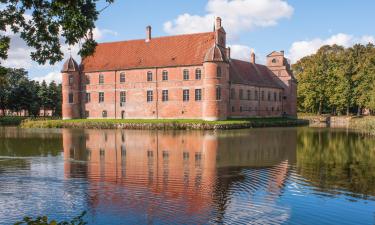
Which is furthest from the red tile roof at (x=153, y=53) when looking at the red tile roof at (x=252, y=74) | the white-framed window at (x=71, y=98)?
the red tile roof at (x=252, y=74)

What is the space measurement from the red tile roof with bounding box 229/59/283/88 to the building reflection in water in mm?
32446

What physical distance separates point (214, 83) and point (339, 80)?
2845 cm

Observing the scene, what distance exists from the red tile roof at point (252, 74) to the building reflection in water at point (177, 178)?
3245 centimetres

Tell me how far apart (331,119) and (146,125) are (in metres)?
34.5

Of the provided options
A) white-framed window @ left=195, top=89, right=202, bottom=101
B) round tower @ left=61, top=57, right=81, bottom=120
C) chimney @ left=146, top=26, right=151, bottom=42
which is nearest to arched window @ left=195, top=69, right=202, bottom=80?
white-framed window @ left=195, top=89, right=202, bottom=101

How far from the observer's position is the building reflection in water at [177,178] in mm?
10641

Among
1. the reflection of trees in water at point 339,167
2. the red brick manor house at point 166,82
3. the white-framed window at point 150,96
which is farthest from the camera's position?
the white-framed window at point 150,96

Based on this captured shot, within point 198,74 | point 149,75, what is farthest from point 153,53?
point 198,74

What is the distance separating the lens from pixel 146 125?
4519 cm

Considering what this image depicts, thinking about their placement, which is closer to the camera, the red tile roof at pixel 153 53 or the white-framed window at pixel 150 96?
the red tile roof at pixel 153 53

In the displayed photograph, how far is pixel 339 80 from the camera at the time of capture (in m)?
68.4

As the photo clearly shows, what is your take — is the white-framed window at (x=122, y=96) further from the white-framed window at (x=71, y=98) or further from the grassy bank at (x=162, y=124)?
the grassy bank at (x=162, y=124)

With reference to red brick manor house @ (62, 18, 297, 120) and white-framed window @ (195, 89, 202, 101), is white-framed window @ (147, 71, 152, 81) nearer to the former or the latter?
red brick manor house @ (62, 18, 297, 120)

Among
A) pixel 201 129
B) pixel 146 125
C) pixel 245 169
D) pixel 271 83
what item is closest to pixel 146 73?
pixel 146 125
